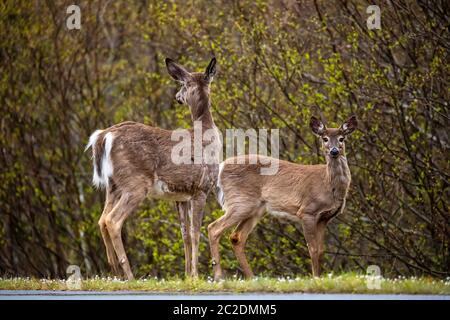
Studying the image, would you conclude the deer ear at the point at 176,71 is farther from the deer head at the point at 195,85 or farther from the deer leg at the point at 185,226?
the deer leg at the point at 185,226

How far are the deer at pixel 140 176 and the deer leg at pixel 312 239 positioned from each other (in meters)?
1.31

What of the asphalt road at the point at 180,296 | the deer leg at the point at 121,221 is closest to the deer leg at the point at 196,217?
the deer leg at the point at 121,221

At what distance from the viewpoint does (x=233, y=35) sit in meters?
19.1

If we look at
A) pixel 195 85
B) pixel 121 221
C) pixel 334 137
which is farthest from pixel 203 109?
pixel 121 221

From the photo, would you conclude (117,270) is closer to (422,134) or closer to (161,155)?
(161,155)

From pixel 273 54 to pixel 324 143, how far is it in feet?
16.3

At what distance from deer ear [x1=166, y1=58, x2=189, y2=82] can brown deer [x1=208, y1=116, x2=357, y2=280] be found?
1.35m

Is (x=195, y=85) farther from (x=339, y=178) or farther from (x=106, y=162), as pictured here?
(x=339, y=178)

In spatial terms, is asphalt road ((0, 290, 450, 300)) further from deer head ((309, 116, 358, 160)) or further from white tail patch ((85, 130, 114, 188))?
deer head ((309, 116, 358, 160))

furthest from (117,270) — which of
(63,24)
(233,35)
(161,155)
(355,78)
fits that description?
(63,24)

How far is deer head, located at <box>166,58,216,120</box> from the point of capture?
40.9ft

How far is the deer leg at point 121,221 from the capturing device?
11141mm

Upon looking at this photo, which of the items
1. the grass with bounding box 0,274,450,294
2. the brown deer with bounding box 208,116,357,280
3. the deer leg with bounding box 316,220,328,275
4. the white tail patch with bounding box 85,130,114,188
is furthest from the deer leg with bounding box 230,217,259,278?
the grass with bounding box 0,274,450,294

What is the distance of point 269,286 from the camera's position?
9469 mm
